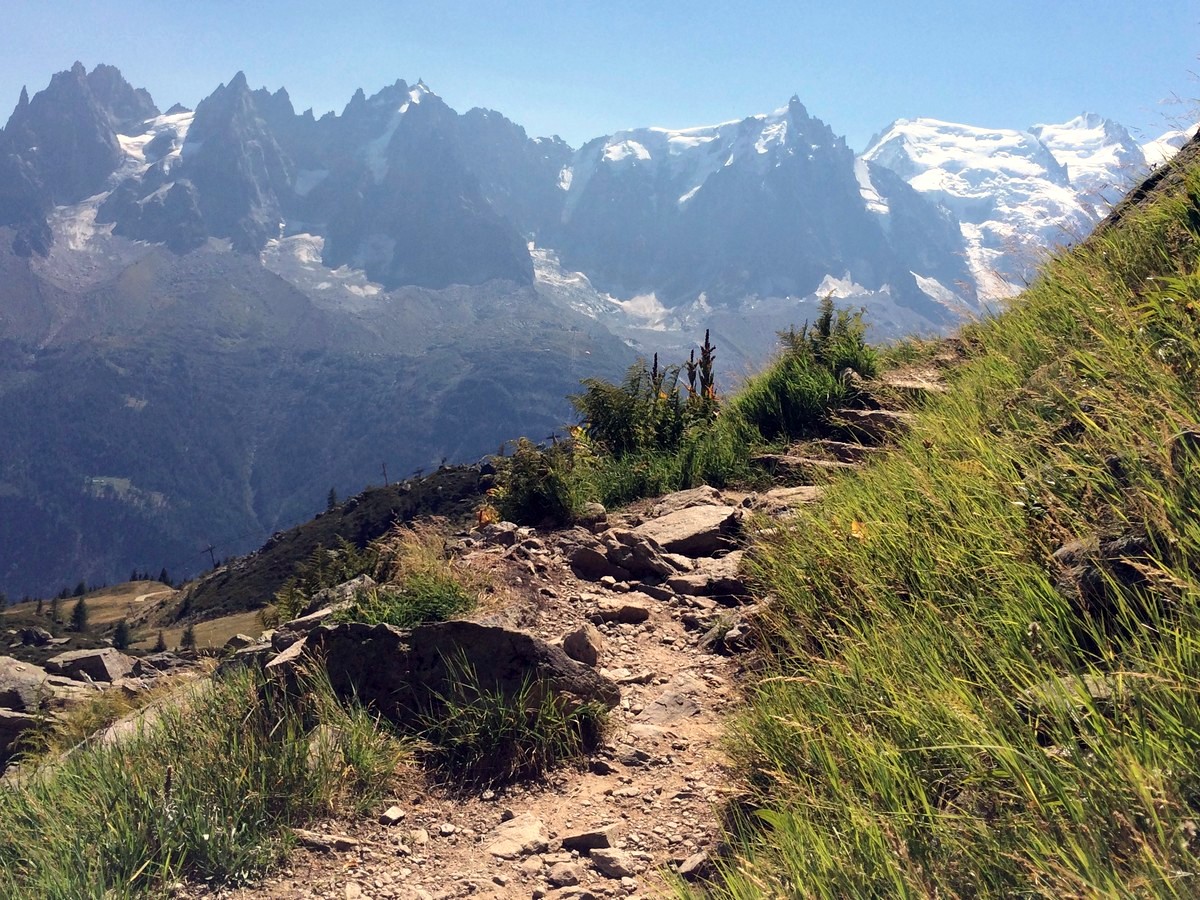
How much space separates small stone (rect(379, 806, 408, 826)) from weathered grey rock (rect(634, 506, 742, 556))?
12.9 feet

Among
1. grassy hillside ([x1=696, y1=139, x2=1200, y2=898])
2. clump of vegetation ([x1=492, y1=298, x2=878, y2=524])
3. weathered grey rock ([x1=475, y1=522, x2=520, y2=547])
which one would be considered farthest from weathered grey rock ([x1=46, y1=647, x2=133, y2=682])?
grassy hillside ([x1=696, y1=139, x2=1200, y2=898])

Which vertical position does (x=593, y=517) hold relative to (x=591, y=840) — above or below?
above

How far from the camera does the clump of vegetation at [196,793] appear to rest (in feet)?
13.1

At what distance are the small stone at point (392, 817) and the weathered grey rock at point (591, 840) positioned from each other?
962 millimetres

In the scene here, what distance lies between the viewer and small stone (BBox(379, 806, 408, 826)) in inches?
182

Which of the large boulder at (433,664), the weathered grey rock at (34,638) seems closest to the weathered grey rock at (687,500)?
the large boulder at (433,664)

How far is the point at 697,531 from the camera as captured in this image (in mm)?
8227

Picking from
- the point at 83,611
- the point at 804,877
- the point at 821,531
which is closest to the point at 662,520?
the point at 821,531

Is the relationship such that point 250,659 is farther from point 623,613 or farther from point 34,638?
point 34,638

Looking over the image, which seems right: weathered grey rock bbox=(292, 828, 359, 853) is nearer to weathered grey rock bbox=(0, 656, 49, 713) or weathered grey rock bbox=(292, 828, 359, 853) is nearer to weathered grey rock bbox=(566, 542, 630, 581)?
weathered grey rock bbox=(566, 542, 630, 581)

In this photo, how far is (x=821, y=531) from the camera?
Result: 5.52 metres

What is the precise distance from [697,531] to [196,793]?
4972 millimetres

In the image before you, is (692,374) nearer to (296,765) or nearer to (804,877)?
(296,765)

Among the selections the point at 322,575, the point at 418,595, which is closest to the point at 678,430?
the point at 322,575
